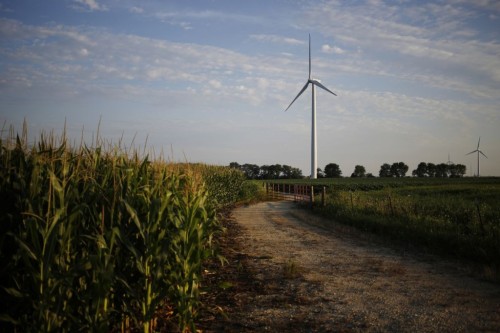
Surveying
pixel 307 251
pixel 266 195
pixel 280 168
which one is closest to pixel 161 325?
pixel 307 251

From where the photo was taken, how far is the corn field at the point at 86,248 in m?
4.74

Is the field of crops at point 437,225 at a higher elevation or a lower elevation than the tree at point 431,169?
lower

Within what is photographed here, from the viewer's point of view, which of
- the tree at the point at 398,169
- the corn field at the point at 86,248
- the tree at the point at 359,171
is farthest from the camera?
the tree at the point at 398,169

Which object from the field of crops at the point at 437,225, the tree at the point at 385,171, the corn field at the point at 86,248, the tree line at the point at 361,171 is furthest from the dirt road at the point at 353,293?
the tree at the point at 385,171

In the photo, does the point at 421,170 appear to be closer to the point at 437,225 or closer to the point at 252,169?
the point at 252,169

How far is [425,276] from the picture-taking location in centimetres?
1036

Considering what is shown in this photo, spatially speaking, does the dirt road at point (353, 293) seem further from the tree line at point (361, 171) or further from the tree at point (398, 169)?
the tree at point (398, 169)

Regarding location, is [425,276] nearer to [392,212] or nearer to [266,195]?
[392,212]

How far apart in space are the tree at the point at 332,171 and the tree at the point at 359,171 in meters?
4.41

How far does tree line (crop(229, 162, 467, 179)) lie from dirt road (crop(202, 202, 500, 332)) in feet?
287

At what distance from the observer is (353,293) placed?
345 inches

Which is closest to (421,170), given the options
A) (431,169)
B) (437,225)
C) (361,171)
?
(431,169)

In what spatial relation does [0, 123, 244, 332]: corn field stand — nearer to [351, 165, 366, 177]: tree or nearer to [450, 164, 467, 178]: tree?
[351, 165, 366, 177]: tree

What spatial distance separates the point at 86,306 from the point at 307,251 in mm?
9982
